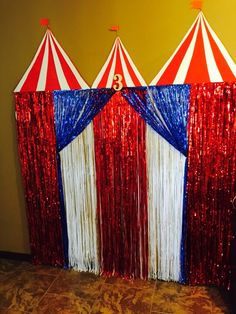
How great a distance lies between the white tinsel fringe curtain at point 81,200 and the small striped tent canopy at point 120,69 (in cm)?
38

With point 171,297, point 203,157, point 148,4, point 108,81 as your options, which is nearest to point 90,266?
point 171,297

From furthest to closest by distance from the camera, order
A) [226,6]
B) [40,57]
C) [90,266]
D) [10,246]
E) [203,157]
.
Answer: [10,246] → [90,266] → [40,57] → [203,157] → [226,6]

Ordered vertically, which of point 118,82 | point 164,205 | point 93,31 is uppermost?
point 93,31

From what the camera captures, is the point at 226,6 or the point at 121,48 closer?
the point at 226,6

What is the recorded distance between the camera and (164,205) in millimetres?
1989

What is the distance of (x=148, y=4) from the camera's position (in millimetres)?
1780

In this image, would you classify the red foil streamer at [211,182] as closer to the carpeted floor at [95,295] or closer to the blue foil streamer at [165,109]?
the blue foil streamer at [165,109]

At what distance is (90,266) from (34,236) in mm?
534

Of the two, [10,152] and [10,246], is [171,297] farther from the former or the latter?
[10,152]

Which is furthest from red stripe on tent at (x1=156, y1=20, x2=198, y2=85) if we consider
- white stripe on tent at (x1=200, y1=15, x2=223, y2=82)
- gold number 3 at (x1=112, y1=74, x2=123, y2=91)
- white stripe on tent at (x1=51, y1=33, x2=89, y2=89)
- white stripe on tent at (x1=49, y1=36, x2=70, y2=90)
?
white stripe on tent at (x1=49, y1=36, x2=70, y2=90)

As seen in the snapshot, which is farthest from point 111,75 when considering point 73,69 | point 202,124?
point 202,124

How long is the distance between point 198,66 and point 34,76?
1.18 meters

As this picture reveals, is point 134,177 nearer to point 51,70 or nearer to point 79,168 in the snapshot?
point 79,168

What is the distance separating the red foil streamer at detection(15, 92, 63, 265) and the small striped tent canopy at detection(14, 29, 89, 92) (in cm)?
9
